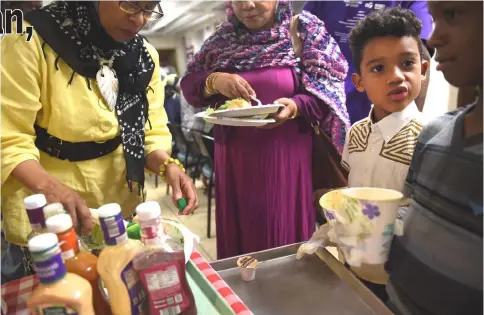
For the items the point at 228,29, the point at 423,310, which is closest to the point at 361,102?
the point at 228,29

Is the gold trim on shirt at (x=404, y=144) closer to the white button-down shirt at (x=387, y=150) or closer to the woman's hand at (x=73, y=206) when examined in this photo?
the white button-down shirt at (x=387, y=150)

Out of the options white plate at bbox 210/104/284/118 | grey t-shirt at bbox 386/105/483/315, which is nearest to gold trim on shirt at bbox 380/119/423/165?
grey t-shirt at bbox 386/105/483/315

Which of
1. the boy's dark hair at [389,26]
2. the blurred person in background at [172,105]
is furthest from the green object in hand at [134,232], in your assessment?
the blurred person in background at [172,105]

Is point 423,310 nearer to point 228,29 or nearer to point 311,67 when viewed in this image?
point 311,67

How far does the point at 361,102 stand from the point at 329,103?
1.26 feet

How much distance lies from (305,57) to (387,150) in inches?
23.8

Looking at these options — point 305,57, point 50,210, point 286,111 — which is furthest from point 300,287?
point 305,57

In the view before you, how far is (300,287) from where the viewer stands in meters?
0.89

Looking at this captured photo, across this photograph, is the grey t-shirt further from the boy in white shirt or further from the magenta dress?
the magenta dress

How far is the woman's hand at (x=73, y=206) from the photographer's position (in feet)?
2.76

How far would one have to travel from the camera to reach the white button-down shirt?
3.27 ft

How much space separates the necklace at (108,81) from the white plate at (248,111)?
12.9 inches

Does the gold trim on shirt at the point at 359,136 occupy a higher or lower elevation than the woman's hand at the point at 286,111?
lower

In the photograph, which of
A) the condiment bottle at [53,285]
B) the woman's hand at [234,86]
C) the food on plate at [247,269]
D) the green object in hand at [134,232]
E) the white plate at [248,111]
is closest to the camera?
the condiment bottle at [53,285]
